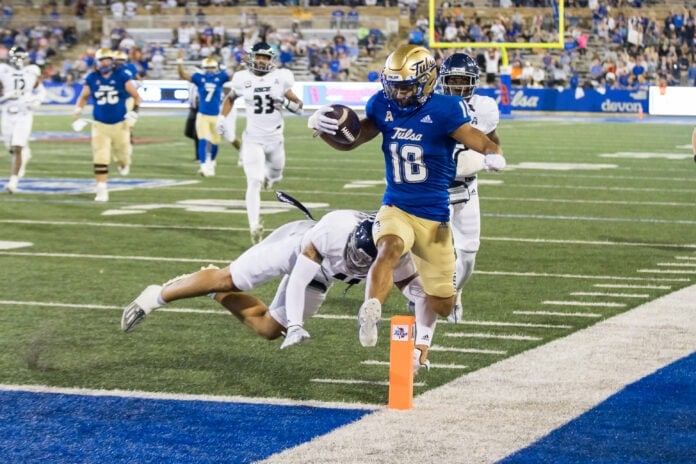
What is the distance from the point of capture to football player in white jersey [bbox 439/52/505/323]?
820 cm

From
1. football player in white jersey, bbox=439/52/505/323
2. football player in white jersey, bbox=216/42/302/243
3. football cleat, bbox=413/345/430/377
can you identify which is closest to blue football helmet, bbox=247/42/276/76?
football player in white jersey, bbox=216/42/302/243

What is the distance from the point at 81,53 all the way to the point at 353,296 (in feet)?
122

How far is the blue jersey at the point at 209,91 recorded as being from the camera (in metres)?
20.0

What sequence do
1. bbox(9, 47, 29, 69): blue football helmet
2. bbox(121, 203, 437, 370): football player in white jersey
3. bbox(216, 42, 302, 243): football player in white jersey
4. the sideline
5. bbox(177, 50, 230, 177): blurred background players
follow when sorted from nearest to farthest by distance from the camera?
the sideline, bbox(121, 203, 437, 370): football player in white jersey, bbox(216, 42, 302, 243): football player in white jersey, bbox(9, 47, 29, 69): blue football helmet, bbox(177, 50, 230, 177): blurred background players

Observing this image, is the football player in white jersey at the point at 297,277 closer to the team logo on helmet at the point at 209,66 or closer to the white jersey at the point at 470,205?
the white jersey at the point at 470,205

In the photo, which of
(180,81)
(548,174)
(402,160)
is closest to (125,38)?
(180,81)

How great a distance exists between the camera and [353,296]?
9.41 metres

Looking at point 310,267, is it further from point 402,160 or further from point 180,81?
point 180,81

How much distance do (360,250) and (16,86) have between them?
11.9 m

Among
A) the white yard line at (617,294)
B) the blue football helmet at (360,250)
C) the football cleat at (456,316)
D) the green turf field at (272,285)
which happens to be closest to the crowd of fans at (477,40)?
the green turf field at (272,285)

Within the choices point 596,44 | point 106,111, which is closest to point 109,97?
point 106,111

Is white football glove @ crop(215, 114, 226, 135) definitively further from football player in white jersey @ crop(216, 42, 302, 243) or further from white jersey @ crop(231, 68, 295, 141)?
white jersey @ crop(231, 68, 295, 141)

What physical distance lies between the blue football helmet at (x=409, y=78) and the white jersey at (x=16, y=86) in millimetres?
11311

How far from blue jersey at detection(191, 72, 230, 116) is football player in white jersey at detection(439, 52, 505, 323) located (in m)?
11.8
